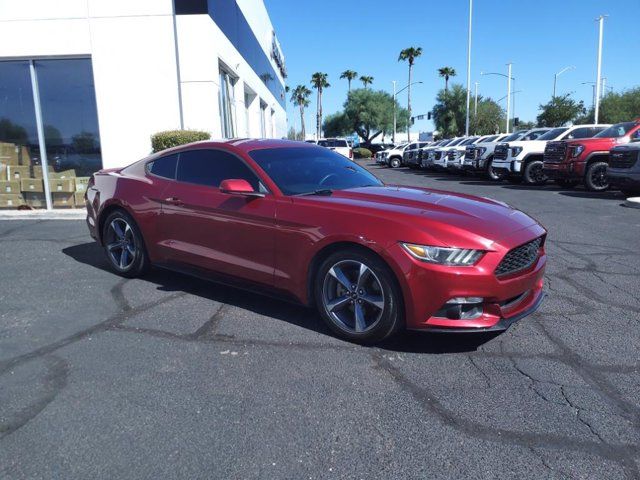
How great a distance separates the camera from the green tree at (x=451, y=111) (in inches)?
2562

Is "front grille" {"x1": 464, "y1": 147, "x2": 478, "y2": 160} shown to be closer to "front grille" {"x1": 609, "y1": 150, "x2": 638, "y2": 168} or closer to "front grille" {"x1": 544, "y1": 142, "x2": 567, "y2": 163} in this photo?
"front grille" {"x1": 544, "y1": 142, "x2": 567, "y2": 163}

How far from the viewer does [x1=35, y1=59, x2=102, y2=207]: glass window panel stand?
11391 millimetres

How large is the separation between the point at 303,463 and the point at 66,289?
12.9 ft

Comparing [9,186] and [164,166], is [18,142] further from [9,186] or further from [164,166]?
[164,166]

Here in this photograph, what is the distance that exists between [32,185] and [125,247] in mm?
7094

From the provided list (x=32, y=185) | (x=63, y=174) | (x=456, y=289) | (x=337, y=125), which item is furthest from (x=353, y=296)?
(x=337, y=125)

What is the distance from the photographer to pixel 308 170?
15.6 ft

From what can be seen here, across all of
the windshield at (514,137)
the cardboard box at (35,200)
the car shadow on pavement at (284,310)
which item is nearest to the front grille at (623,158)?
the windshield at (514,137)

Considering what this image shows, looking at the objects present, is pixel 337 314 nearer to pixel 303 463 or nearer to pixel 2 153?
pixel 303 463

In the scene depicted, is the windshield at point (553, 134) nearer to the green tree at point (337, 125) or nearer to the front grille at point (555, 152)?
the front grille at point (555, 152)

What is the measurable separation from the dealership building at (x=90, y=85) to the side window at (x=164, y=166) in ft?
22.4

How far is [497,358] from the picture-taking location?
144 inches

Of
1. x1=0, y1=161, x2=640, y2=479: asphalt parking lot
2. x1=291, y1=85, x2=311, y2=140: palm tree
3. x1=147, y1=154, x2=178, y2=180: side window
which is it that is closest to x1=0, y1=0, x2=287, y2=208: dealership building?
x1=147, y1=154, x2=178, y2=180: side window

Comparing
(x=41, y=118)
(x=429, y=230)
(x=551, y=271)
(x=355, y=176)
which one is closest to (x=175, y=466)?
(x=429, y=230)
